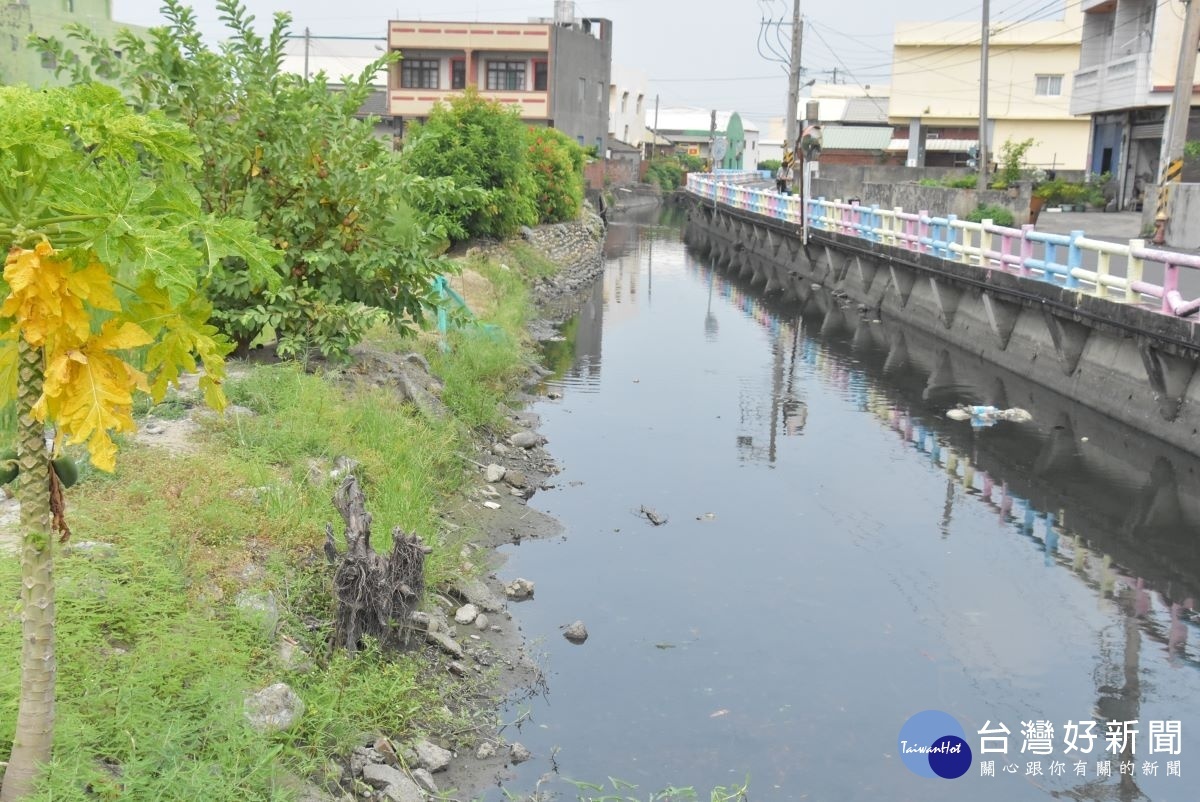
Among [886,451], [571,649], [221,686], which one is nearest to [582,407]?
[886,451]

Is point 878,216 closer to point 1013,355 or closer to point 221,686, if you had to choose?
point 1013,355

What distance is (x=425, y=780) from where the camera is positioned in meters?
5.71

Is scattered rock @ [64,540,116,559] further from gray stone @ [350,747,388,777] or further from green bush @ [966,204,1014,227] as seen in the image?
green bush @ [966,204,1014,227]

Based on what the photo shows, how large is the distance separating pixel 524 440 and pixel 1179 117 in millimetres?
14065

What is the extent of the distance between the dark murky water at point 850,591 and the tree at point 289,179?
103 inches

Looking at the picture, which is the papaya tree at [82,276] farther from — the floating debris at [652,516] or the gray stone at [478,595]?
the floating debris at [652,516]

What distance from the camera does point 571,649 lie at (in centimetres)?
771

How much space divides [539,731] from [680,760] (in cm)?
80

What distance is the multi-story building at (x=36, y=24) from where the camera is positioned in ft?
104

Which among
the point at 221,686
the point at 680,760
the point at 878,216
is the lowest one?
the point at 680,760

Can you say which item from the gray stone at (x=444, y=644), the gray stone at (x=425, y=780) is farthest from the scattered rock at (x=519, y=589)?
the gray stone at (x=425, y=780)

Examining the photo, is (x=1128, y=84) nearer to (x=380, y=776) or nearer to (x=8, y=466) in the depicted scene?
(x=380, y=776)

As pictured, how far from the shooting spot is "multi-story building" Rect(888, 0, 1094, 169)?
45.5 metres

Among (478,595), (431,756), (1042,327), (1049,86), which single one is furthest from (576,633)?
(1049,86)
